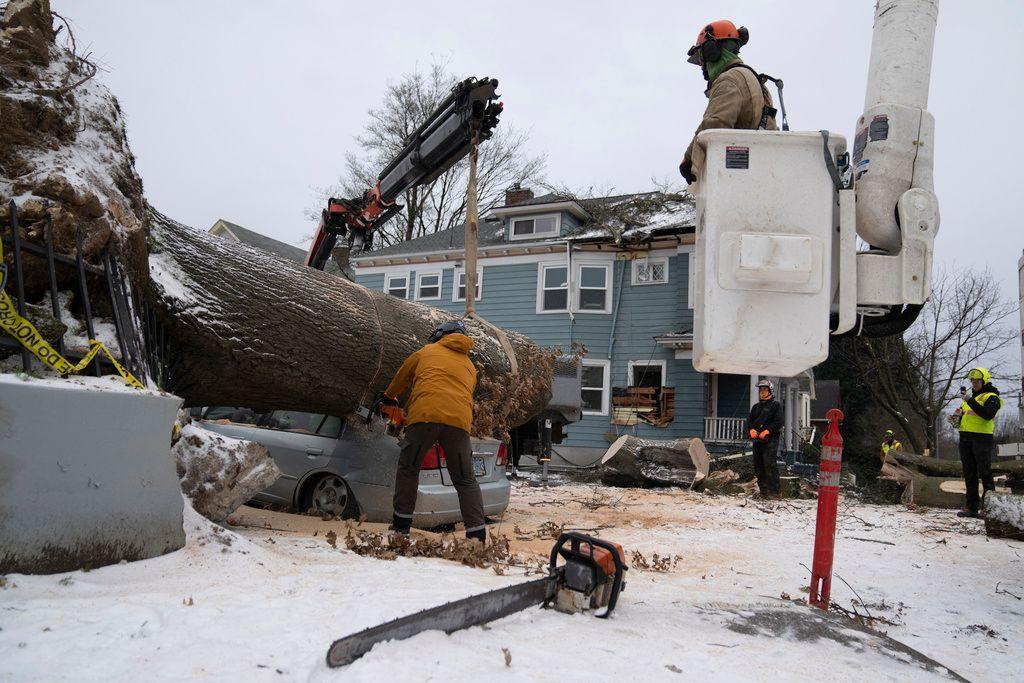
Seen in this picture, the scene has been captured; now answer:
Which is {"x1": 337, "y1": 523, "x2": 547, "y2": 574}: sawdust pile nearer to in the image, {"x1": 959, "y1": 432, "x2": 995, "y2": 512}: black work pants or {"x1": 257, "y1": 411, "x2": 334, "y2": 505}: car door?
{"x1": 257, "y1": 411, "x2": 334, "y2": 505}: car door

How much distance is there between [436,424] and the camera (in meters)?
5.49

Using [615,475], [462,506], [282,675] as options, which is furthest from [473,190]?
[615,475]

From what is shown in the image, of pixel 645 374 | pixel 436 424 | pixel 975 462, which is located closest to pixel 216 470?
pixel 436 424

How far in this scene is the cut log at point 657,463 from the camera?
470 inches

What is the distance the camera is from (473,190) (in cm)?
719

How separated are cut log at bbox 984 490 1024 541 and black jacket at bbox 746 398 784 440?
425 centimetres

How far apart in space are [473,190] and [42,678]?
589 cm

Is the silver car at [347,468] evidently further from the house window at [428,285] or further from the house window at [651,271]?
the house window at [428,285]

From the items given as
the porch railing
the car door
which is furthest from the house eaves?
the car door

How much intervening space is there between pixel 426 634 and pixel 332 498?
165 inches

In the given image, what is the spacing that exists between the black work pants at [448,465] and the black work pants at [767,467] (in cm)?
711

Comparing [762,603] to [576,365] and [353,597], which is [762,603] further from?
[576,365]

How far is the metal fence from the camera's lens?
3.08 metres

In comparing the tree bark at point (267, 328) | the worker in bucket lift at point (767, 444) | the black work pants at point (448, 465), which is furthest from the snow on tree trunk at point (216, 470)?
the worker in bucket lift at point (767, 444)
